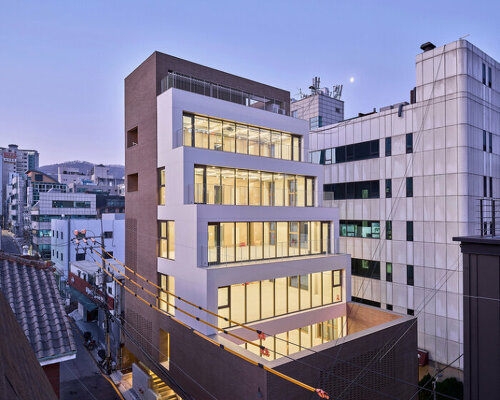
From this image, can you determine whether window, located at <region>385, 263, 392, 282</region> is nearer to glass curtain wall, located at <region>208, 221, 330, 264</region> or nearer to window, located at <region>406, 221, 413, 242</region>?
window, located at <region>406, 221, 413, 242</region>

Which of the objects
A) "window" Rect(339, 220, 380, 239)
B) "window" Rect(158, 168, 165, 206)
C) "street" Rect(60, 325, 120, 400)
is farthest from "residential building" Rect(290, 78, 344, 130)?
"street" Rect(60, 325, 120, 400)

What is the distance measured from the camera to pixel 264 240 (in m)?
20.8

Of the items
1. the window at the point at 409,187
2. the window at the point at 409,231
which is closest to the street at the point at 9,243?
the window at the point at 409,231

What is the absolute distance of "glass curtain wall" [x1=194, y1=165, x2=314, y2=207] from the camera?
64.1 ft

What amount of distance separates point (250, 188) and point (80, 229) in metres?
36.3

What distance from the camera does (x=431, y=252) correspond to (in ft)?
84.2

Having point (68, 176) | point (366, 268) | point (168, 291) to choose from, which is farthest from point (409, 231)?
point (68, 176)

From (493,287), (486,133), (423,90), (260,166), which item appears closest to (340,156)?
(423,90)

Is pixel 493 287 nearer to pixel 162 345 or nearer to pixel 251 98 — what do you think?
pixel 162 345

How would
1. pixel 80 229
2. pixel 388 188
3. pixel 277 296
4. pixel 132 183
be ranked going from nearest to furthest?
1. pixel 277 296
2. pixel 132 183
3. pixel 388 188
4. pixel 80 229

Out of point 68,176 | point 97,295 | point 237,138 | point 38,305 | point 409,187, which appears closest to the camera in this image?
point 38,305

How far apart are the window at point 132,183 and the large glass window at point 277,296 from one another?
1113 centimetres

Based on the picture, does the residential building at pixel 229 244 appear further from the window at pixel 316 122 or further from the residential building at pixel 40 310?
the window at pixel 316 122

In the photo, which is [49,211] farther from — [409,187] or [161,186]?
[409,187]
